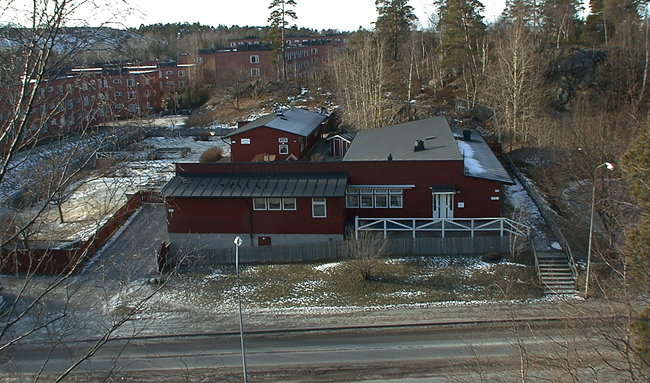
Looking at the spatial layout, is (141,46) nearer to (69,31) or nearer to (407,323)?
(69,31)

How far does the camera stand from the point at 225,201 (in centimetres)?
2384

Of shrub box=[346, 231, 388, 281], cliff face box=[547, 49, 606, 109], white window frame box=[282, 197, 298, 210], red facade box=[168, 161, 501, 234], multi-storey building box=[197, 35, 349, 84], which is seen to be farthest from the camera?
multi-storey building box=[197, 35, 349, 84]

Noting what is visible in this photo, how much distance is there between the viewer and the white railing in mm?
22909

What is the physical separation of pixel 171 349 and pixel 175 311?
2655 mm

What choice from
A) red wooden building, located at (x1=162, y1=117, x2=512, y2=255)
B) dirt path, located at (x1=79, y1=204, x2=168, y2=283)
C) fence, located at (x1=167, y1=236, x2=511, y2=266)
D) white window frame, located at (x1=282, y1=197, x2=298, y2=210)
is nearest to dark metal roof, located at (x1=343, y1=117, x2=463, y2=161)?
red wooden building, located at (x1=162, y1=117, x2=512, y2=255)

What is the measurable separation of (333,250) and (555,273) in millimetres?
8782

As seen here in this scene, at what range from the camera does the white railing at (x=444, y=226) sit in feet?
75.2

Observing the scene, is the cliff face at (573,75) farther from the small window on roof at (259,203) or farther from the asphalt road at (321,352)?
the asphalt road at (321,352)

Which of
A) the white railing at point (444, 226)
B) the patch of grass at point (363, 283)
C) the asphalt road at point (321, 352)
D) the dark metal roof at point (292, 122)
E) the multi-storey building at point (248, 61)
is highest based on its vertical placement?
the multi-storey building at point (248, 61)

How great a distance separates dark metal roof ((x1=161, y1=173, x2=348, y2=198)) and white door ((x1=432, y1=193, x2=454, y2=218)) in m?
4.22

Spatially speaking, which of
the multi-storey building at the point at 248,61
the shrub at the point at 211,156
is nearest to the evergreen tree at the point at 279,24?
the multi-storey building at the point at 248,61

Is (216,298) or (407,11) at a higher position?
(407,11)

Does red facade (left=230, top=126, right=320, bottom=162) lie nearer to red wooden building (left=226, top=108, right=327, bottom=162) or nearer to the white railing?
red wooden building (left=226, top=108, right=327, bottom=162)

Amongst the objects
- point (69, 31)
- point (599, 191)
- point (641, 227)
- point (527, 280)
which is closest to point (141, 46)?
point (69, 31)
